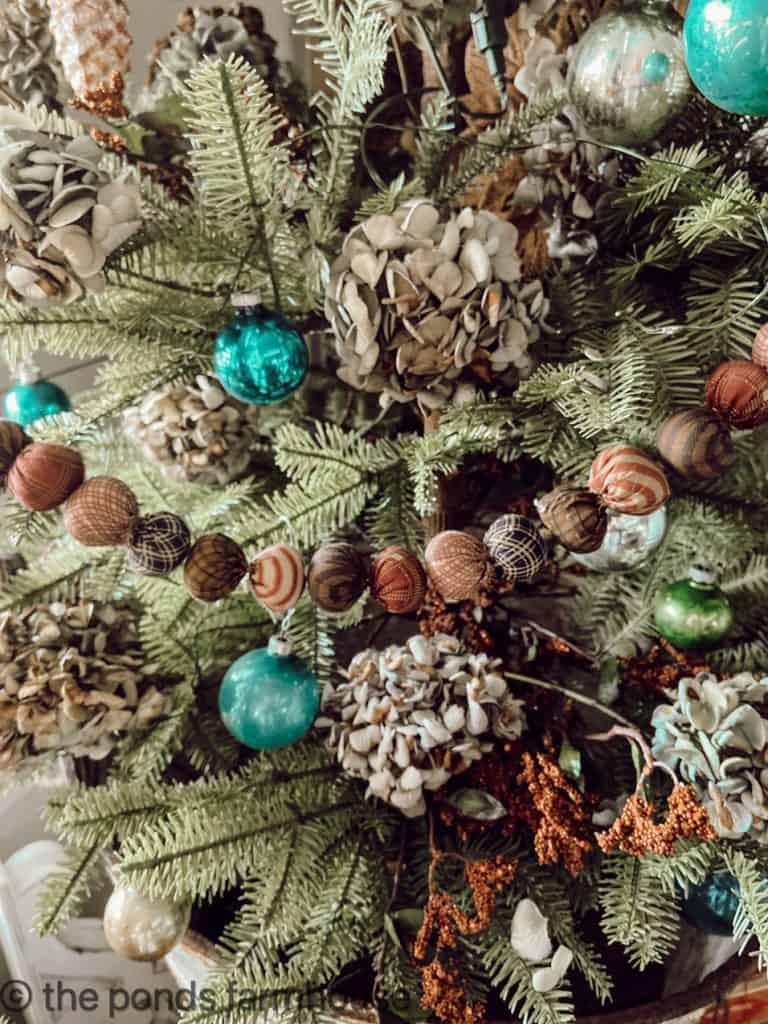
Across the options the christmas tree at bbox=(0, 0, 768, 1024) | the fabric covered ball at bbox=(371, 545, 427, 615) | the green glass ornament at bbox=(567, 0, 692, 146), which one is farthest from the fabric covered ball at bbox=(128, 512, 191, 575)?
the green glass ornament at bbox=(567, 0, 692, 146)

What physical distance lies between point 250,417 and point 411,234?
0.75 feet

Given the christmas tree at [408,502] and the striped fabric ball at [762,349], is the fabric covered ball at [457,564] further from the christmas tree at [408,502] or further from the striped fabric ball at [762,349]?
the striped fabric ball at [762,349]

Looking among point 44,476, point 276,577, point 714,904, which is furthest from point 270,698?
point 714,904

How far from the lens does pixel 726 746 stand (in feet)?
1.47

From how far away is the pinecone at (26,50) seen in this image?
1.85 ft

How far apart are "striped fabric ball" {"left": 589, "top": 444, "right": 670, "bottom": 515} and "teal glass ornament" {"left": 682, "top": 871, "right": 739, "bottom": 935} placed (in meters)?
0.24

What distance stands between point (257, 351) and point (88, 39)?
224 millimetres

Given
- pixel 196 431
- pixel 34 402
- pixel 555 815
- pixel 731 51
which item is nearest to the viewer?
pixel 731 51

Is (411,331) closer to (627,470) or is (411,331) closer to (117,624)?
(627,470)

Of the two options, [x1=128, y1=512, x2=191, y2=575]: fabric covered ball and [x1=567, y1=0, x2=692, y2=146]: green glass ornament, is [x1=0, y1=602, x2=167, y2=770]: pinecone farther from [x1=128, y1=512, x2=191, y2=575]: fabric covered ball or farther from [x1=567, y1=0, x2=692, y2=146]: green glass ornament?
[x1=567, y1=0, x2=692, y2=146]: green glass ornament

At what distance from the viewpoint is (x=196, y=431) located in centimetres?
59

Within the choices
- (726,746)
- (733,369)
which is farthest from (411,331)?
(726,746)

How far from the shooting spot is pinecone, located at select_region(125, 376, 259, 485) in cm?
59

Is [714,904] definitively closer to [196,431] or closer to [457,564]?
[457,564]
